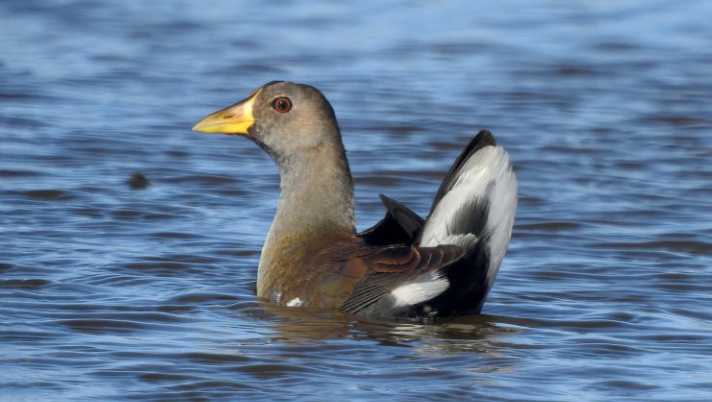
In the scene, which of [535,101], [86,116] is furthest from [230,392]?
[535,101]

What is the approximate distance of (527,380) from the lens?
19.0 ft

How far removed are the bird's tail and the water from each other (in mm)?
361

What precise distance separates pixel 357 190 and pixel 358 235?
8.81ft

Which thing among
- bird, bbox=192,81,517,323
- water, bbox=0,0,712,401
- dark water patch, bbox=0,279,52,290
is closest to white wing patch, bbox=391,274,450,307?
bird, bbox=192,81,517,323

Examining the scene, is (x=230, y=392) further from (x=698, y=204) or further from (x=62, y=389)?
(x=698, y=204)

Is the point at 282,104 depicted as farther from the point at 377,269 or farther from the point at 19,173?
the point at 19,173

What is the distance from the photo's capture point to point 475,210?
6.20m

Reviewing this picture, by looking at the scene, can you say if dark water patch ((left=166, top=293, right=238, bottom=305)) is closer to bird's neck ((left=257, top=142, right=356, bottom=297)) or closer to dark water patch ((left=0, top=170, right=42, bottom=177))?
bird's neck ((left=257, top=142, right=356, bottom=297))

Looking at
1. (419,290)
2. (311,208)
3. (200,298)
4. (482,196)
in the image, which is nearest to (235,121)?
(311,208)

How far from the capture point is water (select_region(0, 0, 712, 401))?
591 centimetres

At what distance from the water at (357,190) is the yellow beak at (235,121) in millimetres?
727

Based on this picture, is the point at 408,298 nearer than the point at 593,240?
Yes

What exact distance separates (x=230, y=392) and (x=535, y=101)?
6907mm

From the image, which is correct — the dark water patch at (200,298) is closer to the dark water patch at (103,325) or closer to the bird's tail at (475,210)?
the dark water patch at (103,325)
